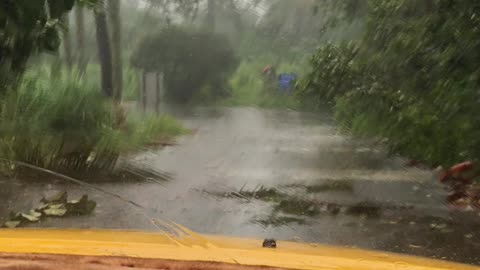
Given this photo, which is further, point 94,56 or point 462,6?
point 94,56

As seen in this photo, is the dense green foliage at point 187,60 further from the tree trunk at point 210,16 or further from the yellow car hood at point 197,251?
the yellow car hood at point 197,251

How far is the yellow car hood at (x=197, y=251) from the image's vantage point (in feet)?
8.72

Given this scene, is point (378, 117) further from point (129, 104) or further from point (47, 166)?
point (47, 166)

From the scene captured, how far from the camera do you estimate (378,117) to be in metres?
7.83

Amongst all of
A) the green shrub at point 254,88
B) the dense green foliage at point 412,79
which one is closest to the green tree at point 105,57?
the green shrub at point 254,88

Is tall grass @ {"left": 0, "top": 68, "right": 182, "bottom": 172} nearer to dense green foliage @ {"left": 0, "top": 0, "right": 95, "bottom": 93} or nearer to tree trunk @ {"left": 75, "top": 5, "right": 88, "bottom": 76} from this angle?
tree trunk @ {"left": 75, "top": 5, "right": 88, "bottom": 76}

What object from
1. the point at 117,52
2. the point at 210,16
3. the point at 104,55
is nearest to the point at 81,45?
the point at 104,55

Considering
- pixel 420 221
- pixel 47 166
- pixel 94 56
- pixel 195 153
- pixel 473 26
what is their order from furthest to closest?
pixel 195 153 < pixel 94 56 < pixel 47 166 < pixel 420 221 < pixel 473 26

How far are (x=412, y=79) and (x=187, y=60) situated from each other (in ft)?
9.42

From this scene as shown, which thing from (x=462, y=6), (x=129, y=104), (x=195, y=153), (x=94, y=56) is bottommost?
(x=195, y=153)

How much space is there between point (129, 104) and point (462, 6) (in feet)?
13.5

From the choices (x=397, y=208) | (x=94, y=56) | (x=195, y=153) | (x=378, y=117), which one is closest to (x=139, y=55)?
(x=94, y=56)

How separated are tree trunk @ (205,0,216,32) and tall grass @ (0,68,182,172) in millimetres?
→ 1260

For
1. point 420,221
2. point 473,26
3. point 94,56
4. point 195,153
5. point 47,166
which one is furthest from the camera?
point 195,153
